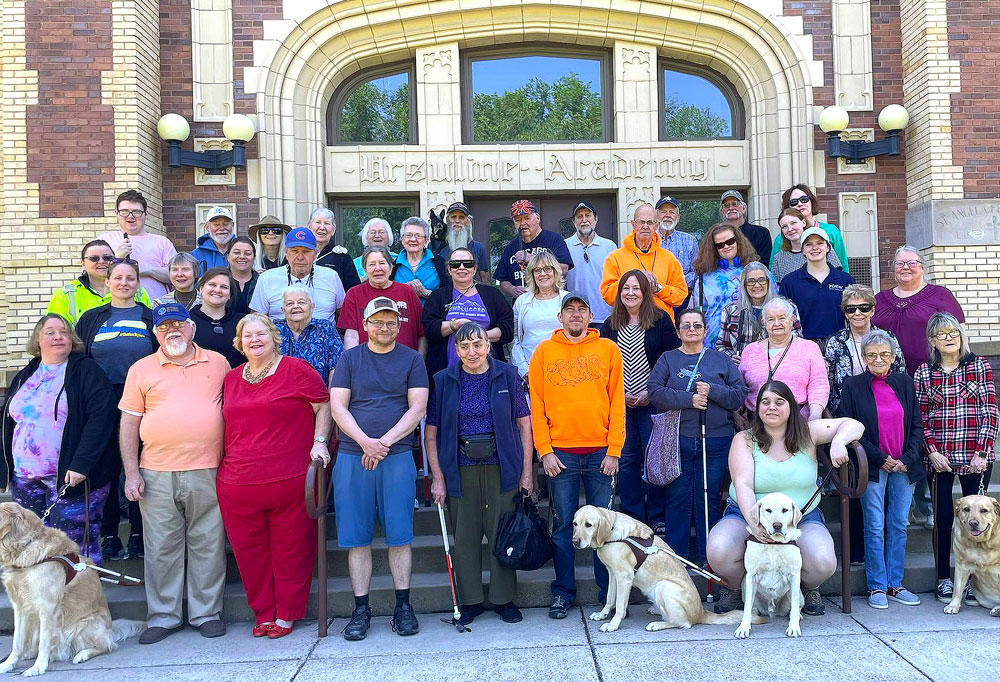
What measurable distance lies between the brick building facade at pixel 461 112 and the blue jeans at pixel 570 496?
5.02 m

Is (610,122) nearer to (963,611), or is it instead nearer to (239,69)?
(239,69)

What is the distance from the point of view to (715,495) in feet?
17.8

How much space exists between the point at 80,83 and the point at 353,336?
497 centimetres

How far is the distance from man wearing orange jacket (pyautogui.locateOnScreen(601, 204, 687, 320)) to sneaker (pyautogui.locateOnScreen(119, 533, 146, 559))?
3.70 meters

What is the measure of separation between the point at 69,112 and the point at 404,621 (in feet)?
21.4

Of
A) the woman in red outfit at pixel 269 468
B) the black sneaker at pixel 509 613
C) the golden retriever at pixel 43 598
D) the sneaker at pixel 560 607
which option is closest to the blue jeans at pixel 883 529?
the sneaker at pixel 560 607

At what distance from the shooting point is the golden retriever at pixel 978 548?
4.84 metres

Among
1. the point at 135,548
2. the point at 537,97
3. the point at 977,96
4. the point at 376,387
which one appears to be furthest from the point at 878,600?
the point at 537,97

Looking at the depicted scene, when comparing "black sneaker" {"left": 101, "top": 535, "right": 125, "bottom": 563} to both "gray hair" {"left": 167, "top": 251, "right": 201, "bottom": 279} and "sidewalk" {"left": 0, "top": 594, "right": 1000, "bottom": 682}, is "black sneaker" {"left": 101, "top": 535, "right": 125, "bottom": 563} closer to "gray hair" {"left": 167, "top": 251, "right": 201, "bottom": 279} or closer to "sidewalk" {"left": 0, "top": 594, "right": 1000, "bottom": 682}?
"sidewalk" {"left": 0, "top": 594, "right": 1000, "bottom": 682}

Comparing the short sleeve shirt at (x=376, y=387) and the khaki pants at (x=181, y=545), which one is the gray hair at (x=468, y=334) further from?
the khaki pants at (x=181, y=545)

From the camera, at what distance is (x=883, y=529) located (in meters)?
5.29

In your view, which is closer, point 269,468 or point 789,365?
point 269,468

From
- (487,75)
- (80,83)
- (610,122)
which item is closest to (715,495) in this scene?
(610,122)

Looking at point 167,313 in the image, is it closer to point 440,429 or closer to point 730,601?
point 440,429
